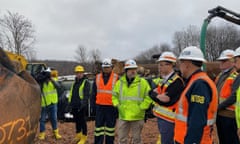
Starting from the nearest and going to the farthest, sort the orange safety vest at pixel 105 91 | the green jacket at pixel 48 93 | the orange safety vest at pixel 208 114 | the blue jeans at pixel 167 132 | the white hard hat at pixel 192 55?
the orange safety vest at pixel 208 114
the white hard hat at pixel 192 55
the blue jeans at pixel 167 132
the orange safety vest at pixel 105 91
the green jacket at pixel 48 93

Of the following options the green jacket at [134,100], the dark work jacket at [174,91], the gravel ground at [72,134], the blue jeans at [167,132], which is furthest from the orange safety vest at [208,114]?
the gravel ground at [72,134]

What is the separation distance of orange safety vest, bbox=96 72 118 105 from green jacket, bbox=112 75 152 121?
1.81 ft

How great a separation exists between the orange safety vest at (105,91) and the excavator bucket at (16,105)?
14.1 feet

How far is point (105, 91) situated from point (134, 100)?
920 mm

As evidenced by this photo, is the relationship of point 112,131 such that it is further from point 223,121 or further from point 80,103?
point 223,121

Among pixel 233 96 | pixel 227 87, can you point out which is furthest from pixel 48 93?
pixel 233 96

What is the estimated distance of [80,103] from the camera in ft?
26.3

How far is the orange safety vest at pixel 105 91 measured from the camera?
693cm

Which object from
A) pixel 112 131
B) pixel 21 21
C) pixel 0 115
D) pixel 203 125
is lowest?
pixel 112 131

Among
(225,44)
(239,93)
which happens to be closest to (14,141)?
(239,93)

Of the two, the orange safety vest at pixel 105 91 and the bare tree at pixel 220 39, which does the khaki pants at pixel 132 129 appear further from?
the bare tree at pixel 220 39

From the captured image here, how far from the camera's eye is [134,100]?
626 centimetres

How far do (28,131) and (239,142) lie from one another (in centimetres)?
377

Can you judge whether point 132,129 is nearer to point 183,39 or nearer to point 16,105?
point 16,105
